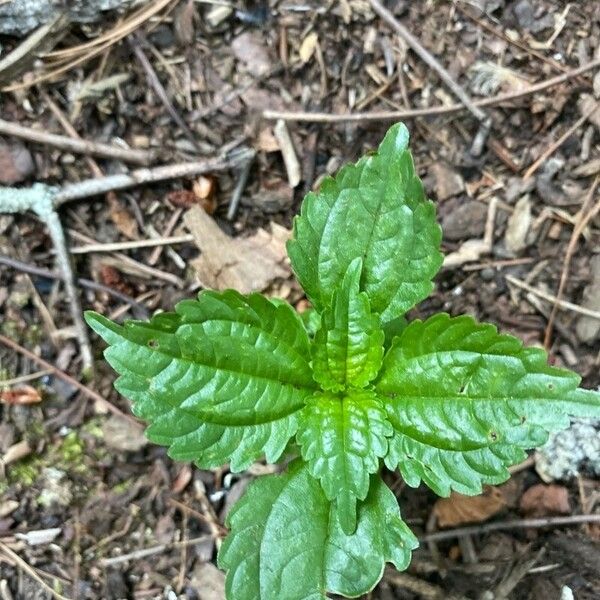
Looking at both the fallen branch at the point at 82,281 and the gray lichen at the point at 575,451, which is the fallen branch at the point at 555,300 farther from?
the fallen branch at the point at 82,281

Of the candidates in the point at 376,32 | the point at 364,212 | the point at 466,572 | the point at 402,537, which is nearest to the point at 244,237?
the point at 364,212

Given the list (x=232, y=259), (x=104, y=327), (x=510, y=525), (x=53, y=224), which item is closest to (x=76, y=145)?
(x=53, y=224)

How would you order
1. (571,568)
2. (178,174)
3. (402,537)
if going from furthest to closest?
(178,174) → (571,568) → (402,537)

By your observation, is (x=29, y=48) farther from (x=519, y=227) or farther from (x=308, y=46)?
(x=519, y=227)

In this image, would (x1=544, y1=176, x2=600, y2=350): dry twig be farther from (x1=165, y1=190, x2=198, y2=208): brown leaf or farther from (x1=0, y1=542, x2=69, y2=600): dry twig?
(x1=0, y1=542, x2=69, y2=600): dry twig

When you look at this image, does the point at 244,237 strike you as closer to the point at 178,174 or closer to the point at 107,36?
the point at 178,174

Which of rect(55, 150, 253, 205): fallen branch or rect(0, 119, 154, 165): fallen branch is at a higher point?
rect(0, 119, 154, 165): fallen branch

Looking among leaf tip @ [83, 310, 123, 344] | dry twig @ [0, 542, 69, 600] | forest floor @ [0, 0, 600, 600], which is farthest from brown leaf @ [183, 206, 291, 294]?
dry twig @ [0, 542, 69, 600]
